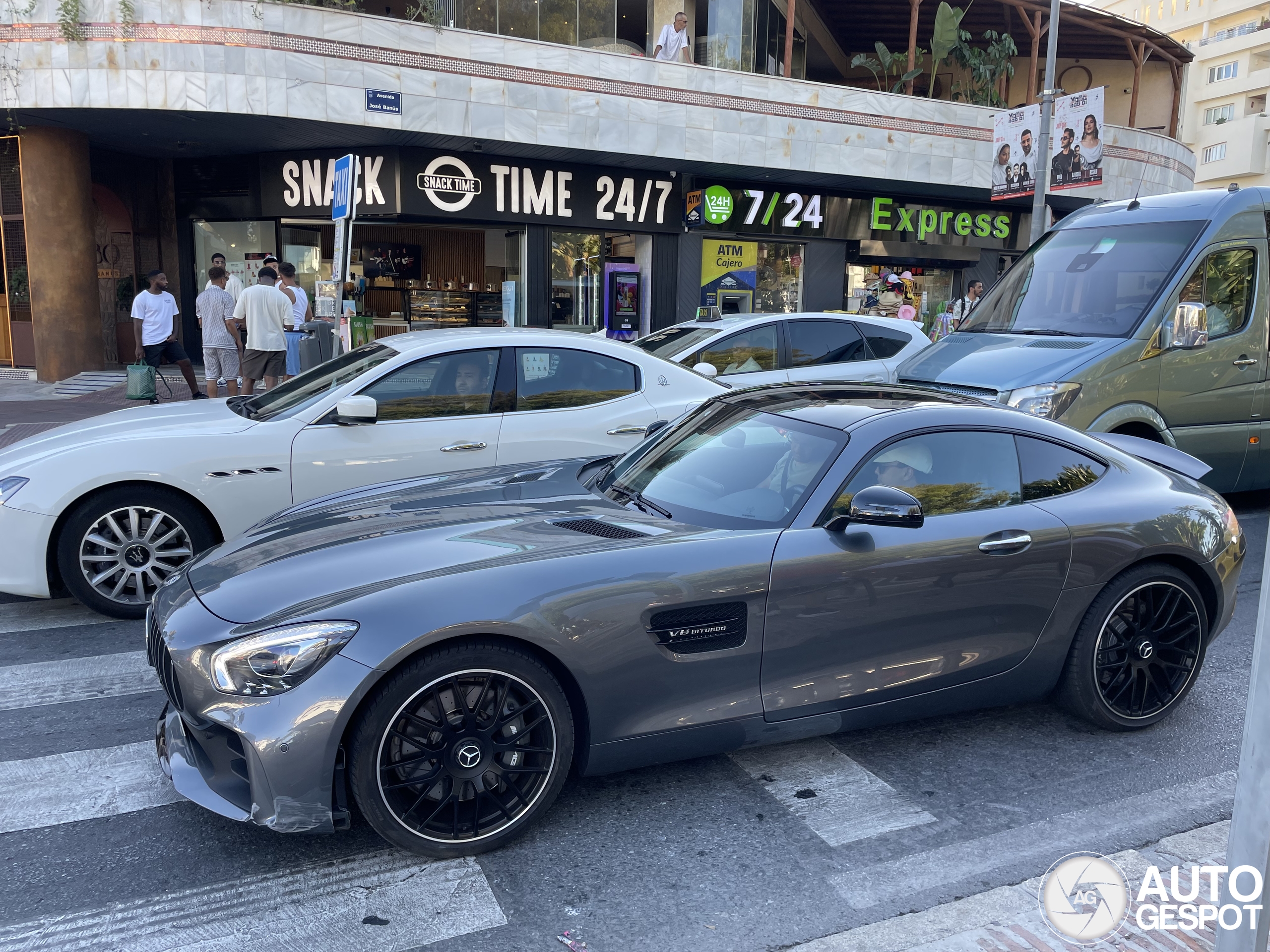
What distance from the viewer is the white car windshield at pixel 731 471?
11.7ft

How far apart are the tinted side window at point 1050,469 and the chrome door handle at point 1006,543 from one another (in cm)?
20

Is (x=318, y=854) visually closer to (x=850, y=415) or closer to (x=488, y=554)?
(x=488, y=554)

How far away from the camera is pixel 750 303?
20688 mm

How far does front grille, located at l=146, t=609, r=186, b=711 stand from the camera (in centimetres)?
298

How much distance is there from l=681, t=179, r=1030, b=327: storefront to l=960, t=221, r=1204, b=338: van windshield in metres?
11.4

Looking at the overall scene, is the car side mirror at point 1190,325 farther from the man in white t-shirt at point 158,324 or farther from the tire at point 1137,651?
the man in white t-shirt at point 158,324

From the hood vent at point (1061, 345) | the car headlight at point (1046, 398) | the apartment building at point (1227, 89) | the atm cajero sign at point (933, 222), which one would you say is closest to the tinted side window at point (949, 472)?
the car headlight at point (1046, 398)

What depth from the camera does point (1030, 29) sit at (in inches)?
899

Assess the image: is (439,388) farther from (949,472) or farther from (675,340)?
(675,340)

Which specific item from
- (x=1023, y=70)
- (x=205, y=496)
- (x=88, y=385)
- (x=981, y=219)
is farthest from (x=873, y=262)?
(x=205, y=496)

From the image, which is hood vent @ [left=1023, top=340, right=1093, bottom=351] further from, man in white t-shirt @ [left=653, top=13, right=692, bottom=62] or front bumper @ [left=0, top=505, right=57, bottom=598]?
man in white t-shirt @ [left=653, top=13, right=692, bottom=62]

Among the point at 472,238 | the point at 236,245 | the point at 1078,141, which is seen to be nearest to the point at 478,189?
the point at 472,238

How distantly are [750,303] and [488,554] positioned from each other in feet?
59.9

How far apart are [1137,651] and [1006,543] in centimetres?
90
